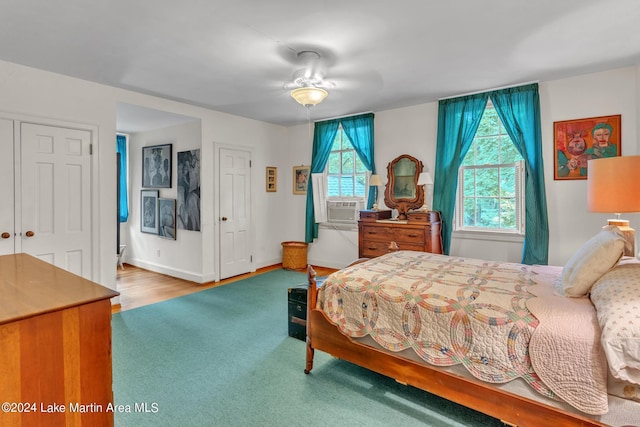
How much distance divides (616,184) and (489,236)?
1.94 m

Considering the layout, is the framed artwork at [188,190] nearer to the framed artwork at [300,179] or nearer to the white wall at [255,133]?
the white wall at [255,133]

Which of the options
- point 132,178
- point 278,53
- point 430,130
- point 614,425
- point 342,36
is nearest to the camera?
point 614,425

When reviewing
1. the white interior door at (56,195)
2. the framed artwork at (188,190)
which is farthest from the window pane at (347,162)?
the white interior door at (56,195)

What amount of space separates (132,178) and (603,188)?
6590 mm

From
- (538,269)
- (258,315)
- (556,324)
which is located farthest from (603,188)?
(258,315)

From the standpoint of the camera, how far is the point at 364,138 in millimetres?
5191

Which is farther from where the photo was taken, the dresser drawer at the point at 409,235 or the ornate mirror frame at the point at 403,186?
the ornate mirror frame at the point at 403,186

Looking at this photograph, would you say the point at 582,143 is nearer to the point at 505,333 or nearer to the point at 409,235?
the point at 409,235

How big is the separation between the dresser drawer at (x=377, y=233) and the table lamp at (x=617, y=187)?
227cm

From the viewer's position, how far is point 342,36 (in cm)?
266

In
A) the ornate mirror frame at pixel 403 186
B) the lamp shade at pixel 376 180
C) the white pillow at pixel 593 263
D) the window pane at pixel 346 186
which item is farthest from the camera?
the window pane at pixel 346 186

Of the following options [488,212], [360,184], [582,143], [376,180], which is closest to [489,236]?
Answer: [488,212]

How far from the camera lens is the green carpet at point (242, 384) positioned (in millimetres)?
1955

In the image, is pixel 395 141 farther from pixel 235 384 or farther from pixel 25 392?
pixel 25 392
